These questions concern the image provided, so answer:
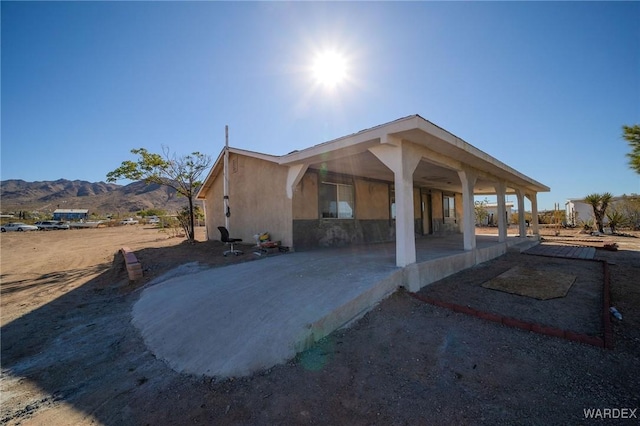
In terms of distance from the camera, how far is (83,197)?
290 feet

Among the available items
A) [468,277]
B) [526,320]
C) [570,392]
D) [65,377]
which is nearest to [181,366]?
[65,377]

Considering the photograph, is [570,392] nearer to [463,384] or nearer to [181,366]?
[463,384]

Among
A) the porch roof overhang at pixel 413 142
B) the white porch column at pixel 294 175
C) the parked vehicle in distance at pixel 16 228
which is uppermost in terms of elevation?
the porch roof overhang at pixel 413 142

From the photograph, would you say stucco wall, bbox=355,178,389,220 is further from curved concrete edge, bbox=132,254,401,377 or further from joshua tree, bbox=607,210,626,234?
joshua tree, bbox=607,210,626,234

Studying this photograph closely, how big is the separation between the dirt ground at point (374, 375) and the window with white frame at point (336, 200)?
491 cm

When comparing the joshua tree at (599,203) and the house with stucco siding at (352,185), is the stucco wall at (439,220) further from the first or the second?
the joshua tree at (599,203)

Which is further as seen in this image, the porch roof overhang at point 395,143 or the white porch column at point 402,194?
the white porch column at point 402,194

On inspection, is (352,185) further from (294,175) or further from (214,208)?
(214,208)

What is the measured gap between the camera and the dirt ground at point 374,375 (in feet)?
7.72

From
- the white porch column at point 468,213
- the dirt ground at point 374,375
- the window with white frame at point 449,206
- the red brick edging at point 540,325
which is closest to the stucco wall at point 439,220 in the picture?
the window with white frame at point 449,206

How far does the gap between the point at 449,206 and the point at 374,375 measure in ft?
51.3

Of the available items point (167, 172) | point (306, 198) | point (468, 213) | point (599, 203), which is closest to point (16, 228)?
point (167, 172)

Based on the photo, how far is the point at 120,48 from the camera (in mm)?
8336

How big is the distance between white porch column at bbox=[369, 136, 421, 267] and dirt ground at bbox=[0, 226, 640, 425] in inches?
32.2
